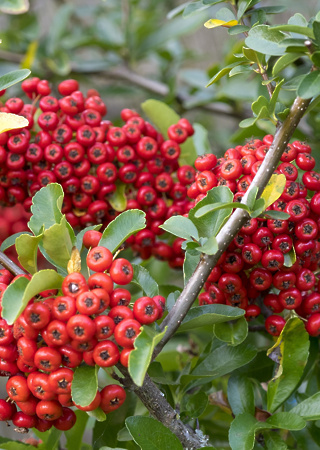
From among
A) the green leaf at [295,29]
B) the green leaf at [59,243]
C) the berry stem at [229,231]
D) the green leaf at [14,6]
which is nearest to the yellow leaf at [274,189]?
the berry stem at [229,231]

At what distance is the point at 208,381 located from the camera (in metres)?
1.22

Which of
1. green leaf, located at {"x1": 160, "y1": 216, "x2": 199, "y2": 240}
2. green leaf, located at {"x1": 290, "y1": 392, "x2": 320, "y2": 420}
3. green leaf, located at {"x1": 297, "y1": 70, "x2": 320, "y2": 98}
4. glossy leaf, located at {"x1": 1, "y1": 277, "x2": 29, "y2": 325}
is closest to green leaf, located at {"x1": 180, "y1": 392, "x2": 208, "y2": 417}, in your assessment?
green leaf, located at {"x1": 290, "y1": 392, "x2": 320, "y2": 420}

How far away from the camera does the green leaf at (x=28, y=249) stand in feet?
3.01

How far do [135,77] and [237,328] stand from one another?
162 centimetres

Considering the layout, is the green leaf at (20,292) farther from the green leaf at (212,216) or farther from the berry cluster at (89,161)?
the berry cluster at (89,161)

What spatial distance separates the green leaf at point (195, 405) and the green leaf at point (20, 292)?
→ 46 cm

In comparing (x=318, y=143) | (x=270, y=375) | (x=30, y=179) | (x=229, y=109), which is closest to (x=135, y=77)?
(x=229, y=109)

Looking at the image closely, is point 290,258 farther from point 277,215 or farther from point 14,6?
point 14,6

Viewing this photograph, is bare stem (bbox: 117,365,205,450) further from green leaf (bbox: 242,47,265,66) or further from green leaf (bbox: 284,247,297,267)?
green leaf (bbox: 242,47,265,66)

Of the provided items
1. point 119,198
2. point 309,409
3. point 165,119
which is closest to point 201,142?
point 165,119

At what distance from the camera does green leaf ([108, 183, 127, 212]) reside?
1.35 m

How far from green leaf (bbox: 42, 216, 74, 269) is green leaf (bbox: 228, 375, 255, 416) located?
1.58ft

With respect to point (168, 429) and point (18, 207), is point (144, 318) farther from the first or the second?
point (18, 207)

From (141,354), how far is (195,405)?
1.32 ft
